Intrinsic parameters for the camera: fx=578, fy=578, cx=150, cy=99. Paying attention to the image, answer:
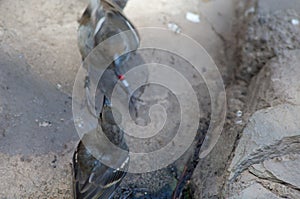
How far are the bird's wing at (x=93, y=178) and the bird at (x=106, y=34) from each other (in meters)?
0.73

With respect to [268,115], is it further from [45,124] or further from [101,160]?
[45,124]

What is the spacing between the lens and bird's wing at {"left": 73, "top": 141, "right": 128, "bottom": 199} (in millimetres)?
3865

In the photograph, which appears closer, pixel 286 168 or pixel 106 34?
pixel 286 168

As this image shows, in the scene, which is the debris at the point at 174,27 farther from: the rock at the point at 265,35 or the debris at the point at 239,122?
the debris at the point at 239,122

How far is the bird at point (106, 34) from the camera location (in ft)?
15.3

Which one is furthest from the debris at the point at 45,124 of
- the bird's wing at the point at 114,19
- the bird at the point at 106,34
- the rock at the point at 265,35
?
the rock at the point at 265,35

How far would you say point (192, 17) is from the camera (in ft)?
17.6

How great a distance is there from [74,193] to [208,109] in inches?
55.6

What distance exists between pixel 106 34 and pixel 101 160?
1110 mm

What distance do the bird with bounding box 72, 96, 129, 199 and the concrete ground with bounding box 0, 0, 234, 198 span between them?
15 cm

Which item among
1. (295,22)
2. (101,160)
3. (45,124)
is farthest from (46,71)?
(295,22)

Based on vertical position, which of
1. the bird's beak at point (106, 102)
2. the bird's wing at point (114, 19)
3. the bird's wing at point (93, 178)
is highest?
the bird's wing at point (114, 19)

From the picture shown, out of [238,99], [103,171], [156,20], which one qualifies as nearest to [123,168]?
[103,171]

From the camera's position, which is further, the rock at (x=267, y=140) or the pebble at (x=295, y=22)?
the pebble at (x=295, y=22)
